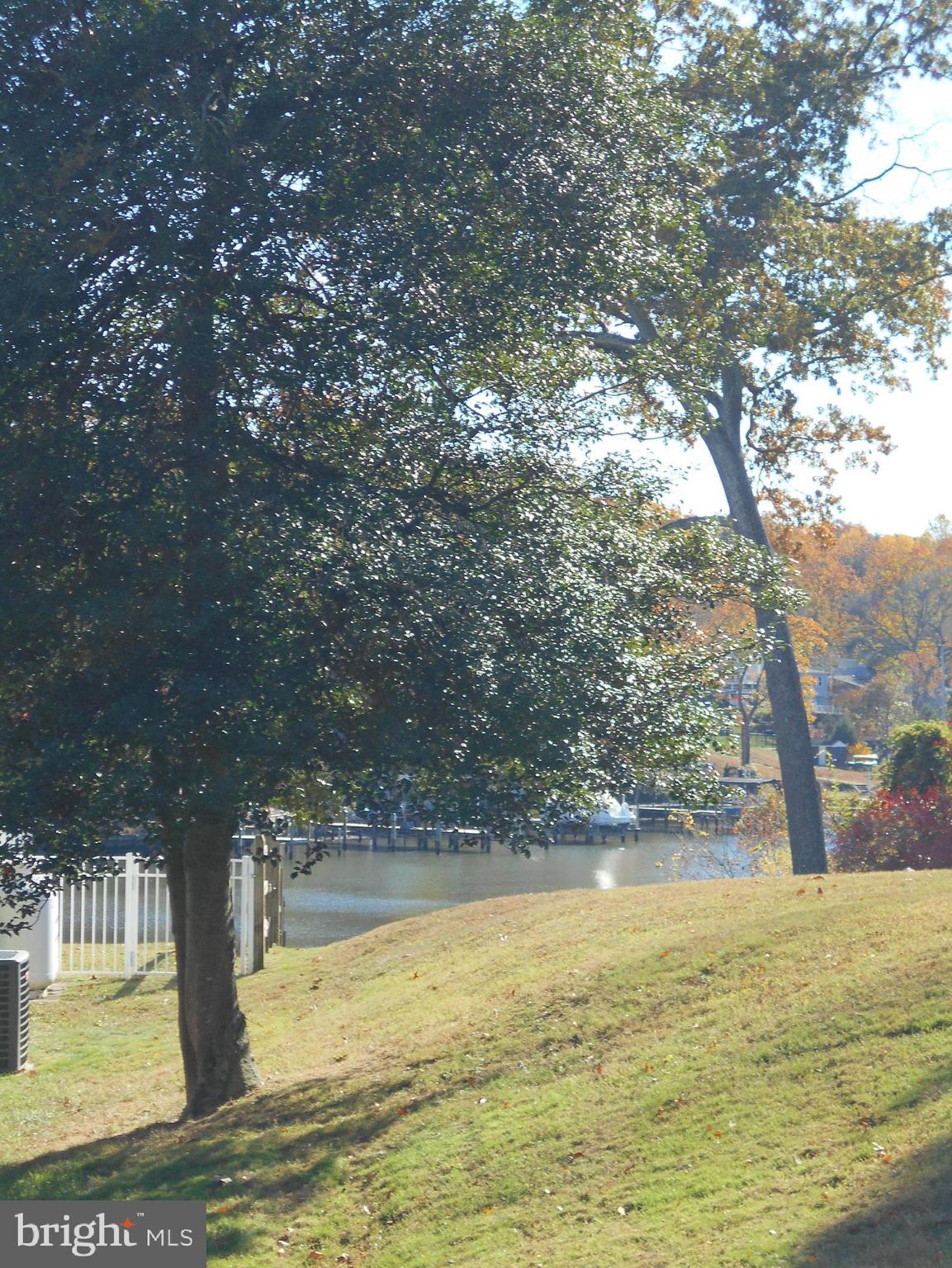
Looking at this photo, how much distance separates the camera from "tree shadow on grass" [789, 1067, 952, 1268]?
16.4ft

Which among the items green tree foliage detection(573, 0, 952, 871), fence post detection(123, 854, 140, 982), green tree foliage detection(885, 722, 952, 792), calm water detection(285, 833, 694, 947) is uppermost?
green tree foliage detection(573, 0, 952, 871)

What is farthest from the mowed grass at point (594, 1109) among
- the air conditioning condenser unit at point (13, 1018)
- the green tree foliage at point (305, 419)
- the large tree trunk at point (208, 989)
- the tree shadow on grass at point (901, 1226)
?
the green tree foliage at point (305, 419)

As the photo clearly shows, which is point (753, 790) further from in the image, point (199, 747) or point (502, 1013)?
point (199, 747)

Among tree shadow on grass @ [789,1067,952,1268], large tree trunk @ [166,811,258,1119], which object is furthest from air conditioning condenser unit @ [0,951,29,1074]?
tree shadow on grass @ [789,1067,952,1268]

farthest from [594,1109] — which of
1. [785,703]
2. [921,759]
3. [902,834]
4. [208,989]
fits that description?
[785,703]

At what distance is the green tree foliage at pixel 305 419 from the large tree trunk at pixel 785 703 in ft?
40.0

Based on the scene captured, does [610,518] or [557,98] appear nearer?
[557,98]

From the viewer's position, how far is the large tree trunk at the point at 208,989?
9.51m

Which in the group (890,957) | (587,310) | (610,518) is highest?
(587,310)

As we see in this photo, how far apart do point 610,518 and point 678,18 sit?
45.8ft

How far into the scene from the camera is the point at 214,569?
7.23 metres

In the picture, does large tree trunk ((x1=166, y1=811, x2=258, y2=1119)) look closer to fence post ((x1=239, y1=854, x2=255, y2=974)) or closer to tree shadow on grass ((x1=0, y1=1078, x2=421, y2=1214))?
tree shadow on grass ((x1=0, y1=1078, x2=421, y2=1214))

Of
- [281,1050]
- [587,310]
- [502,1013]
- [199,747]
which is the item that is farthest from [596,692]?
[281,1050]

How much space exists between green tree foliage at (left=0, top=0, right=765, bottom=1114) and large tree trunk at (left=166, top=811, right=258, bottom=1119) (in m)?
1.66
